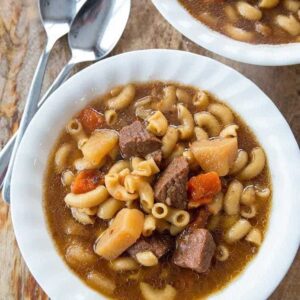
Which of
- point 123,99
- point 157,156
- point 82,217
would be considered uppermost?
point 123,99


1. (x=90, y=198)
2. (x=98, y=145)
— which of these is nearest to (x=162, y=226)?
(x=90, y=198)

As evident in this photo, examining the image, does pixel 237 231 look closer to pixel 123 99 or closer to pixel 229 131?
pixel 229 131

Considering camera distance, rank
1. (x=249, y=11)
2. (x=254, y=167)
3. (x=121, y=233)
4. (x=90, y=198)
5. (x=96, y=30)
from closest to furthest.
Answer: (x=121, y=233), (x=90, y=198), (x=254, y=167), (x=249, y=11), (x=96, y=30)

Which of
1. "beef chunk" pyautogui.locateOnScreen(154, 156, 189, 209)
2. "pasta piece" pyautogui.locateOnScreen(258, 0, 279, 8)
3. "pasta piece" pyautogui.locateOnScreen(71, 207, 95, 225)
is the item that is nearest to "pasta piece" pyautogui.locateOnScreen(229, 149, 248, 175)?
"beef chunk" pyautogui.locateOnScreen(154, 156, 189, 209)

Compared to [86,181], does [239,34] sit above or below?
above

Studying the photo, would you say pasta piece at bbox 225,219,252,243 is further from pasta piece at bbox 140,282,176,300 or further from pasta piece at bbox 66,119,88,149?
pasta piece at bbox 66,119,88,149

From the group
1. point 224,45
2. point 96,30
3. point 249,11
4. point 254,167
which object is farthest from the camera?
point 96,30

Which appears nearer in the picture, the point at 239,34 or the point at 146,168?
the point at 146,168
